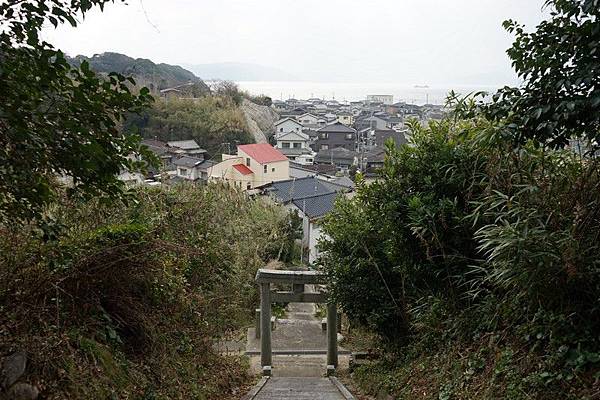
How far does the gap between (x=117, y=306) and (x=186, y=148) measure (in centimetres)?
2970

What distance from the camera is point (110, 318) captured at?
192 inches

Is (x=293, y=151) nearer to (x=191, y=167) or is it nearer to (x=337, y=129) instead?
(x=337, y=129)

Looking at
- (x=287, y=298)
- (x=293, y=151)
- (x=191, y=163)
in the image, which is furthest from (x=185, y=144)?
(x=287, y=298)

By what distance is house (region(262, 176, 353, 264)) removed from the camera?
64.4ft

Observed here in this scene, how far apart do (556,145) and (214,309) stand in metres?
5.10

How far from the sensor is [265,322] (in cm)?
820

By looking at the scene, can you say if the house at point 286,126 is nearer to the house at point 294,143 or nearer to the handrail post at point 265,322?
Answer: the house at point 294,143

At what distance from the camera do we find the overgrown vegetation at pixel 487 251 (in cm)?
366

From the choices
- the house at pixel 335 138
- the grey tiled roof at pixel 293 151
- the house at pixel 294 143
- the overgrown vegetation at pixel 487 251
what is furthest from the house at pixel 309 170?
the overgrown vegetation at pixel 487 251

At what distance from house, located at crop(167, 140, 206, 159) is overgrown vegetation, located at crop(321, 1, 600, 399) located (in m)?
26.2

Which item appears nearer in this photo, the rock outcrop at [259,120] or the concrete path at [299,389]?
the concrete path at [299,389]

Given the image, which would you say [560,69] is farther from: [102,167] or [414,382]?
[414,382]

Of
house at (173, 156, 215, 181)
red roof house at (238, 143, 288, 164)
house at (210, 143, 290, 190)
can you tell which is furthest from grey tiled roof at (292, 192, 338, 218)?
house at (173, 156, 215, 181)

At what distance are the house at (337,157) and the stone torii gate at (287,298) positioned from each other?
3156 centimetres
